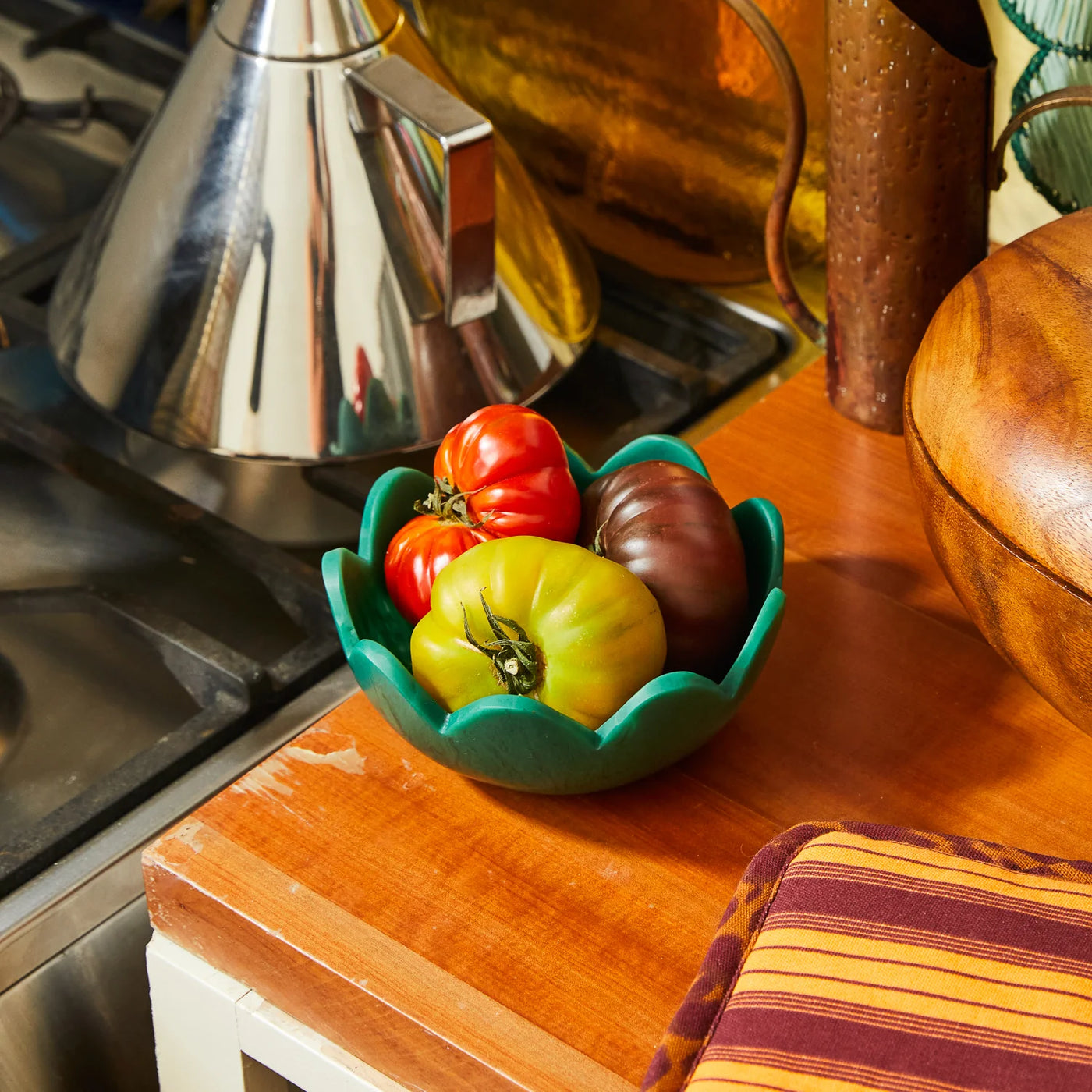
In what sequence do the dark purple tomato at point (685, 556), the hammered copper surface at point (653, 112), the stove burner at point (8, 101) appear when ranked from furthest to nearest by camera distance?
the stove burner at point (8, 101), the hammered copper surface at point (653, 112), the dark purple tomato at point (685, 556)

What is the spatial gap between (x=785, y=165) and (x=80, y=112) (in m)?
0.56

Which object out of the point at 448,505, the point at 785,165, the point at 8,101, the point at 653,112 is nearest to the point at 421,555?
the point at 448,505

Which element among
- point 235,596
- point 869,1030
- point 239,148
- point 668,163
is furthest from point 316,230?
point 869,1030

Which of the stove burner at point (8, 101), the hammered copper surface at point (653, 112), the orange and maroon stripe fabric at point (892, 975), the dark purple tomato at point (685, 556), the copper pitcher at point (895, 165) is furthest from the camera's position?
the stove burner at point (8, 101)

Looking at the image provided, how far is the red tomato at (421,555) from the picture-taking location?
492 mm

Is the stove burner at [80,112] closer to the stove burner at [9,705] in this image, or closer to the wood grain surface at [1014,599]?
the stove burner at [9,705]

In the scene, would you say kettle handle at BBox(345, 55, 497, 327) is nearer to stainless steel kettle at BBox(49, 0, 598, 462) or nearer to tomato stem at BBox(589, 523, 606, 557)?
stainless steel kettle at BBox(49, 0, 598, 462)

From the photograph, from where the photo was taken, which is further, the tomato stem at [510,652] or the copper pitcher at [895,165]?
the copper pitcher at [895,165]

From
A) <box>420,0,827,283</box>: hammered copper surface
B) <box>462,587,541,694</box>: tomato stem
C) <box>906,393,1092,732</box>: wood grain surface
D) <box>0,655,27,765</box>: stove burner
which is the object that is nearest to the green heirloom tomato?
<box>462,587,541,694</box>: tomato stem

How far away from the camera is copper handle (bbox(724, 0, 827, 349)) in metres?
0.60

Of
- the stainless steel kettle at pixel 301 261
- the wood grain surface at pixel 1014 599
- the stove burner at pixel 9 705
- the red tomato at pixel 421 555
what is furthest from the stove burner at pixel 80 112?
the wood grain surface at pixel 1014 599

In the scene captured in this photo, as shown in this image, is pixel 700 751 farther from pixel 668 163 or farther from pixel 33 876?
pixel 668 163

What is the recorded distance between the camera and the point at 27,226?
94 centimetres

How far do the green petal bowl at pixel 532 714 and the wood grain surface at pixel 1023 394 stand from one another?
0.07 meters
